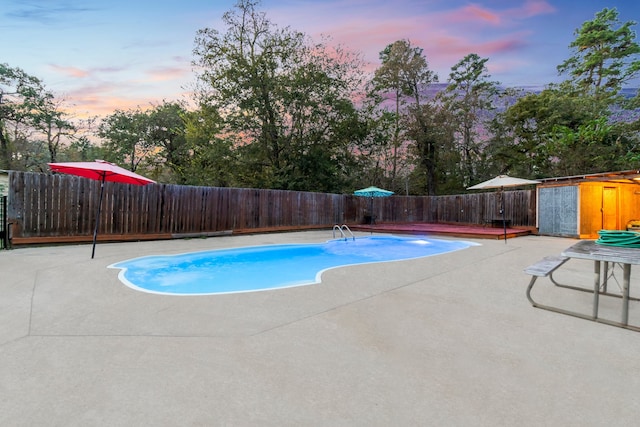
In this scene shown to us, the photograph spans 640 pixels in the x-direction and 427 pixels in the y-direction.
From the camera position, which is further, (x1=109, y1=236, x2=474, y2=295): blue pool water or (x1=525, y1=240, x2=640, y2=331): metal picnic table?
(x1=109, y1=236, x2=474, y2=295): blue pool water

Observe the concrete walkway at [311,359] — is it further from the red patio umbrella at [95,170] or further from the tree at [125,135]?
the tree at [125,135]

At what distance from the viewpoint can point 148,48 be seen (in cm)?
928

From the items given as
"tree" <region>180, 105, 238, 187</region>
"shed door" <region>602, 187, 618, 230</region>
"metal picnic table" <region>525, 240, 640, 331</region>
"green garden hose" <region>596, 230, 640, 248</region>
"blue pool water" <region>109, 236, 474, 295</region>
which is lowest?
"blue pool water" <region>109, 236, 474, 295</region>

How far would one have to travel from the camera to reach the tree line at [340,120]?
15477 mm

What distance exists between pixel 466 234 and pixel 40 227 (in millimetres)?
11642

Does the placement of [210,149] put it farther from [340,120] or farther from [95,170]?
[95,170]

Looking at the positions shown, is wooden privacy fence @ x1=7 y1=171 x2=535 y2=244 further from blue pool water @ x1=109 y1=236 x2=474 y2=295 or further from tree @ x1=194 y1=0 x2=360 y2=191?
tree @ x1=194 y1=0 x2=360 y2=191

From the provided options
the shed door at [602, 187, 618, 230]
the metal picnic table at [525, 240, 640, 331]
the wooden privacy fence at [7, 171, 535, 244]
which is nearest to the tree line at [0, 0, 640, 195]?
the shed door at [602, 187, 618, 230]

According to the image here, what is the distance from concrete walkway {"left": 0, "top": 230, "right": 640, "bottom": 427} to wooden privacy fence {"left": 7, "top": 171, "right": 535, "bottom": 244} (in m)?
4.30

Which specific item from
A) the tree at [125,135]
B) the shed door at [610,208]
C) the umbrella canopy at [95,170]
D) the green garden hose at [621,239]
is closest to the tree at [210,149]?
the tree at [125,135]

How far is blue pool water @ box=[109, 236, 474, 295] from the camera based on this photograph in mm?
4273

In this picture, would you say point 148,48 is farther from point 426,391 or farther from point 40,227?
point 426,391

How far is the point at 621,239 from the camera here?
9.86ft

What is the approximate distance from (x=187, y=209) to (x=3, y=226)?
3.90 meters
